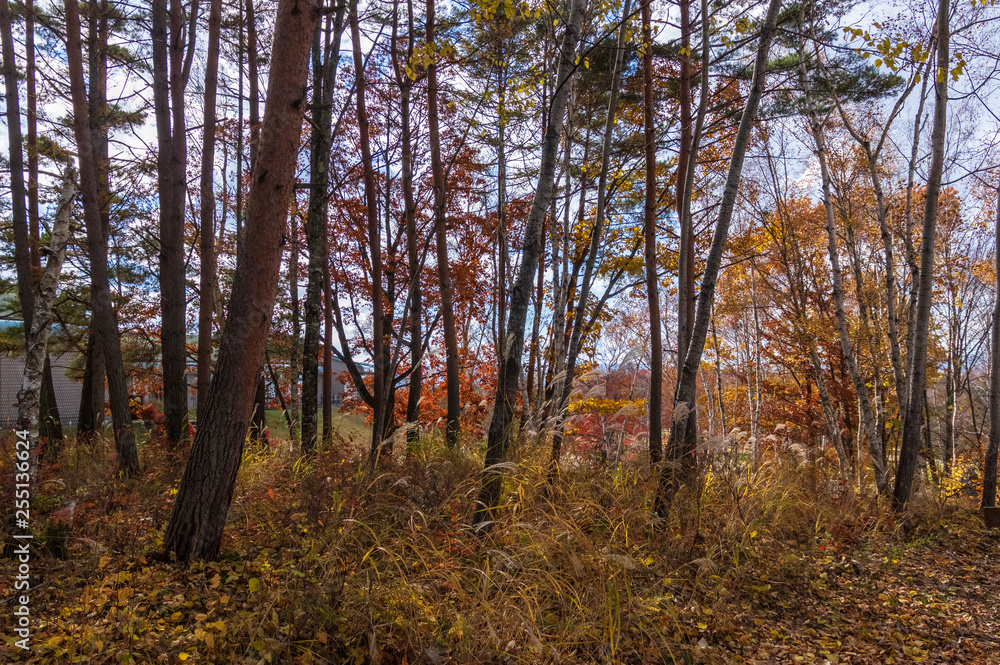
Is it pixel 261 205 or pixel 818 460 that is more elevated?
pixel 261 205

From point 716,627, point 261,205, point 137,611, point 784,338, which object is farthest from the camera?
point 784,338

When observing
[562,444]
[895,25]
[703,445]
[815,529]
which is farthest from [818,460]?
[895,25]

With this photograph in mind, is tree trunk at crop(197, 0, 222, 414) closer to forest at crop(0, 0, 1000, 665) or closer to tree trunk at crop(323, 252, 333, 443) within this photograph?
forest at crop(0, 0, 1000, 665)

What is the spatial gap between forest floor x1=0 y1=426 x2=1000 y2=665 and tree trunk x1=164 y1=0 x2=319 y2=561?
24 centimetres

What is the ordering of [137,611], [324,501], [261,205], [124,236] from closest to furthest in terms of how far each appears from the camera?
[137,611] → [261,205] → [324,501] → [124,236]

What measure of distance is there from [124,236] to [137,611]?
9.50m

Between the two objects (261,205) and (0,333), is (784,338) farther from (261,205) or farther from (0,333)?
(0,333)

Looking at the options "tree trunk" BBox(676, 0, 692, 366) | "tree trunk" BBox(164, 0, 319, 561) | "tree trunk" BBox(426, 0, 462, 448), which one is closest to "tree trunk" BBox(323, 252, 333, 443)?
"tree trunk" BBox(426, 0, 462, 448)

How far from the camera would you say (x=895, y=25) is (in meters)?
6.00

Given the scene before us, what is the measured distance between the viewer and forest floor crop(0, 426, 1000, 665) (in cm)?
218

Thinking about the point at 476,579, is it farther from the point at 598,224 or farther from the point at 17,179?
the point at 17,179

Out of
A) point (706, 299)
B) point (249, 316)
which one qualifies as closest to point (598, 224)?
point (706, 299)

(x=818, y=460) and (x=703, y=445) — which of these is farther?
(x=818, y=460)

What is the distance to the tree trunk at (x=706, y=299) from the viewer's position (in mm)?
3758
